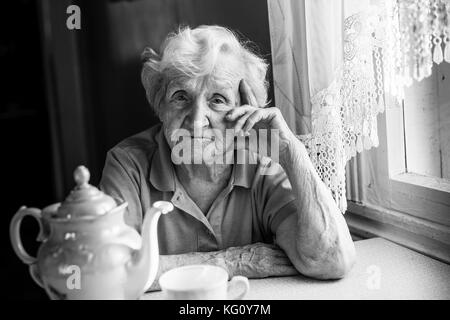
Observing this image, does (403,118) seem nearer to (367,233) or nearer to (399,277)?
(367,233)

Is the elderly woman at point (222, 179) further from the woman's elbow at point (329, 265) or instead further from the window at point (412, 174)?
the window at point (412, 174)

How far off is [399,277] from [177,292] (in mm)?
573

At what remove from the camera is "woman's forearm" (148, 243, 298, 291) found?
132cm

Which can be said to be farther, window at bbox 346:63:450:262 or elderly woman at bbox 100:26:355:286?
window at bbox 346:63:450:262

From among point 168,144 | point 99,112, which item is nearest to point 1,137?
point 99,112

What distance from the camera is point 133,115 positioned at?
A: 6.25 ft

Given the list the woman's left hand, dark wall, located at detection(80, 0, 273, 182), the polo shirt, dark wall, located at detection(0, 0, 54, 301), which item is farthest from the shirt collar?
dark wall, located at detection(0, 0, 54, 301)

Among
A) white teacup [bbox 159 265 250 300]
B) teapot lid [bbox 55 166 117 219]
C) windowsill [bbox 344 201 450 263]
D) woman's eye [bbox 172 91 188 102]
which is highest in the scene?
woman's eye [bbox 172 91 188 102]

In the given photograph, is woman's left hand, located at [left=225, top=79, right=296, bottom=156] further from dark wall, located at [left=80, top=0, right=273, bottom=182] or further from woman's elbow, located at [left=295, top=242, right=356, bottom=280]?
dark wall, located at [left=80, top=0, right=273, bottom=182]

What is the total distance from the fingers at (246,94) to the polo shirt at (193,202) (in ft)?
0.52

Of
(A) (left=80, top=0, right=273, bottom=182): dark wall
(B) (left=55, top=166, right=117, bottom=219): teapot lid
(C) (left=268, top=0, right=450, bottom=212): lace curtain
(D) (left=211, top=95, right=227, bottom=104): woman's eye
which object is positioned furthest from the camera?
(A) (left=80, top=0, right=273, bottom=182): dark wall

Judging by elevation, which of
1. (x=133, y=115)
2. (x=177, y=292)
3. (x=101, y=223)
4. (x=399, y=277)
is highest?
(x=133, y=115)

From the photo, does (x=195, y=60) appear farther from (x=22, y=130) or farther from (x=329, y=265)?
(x=22, y=130)

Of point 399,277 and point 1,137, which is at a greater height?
point 1,137
